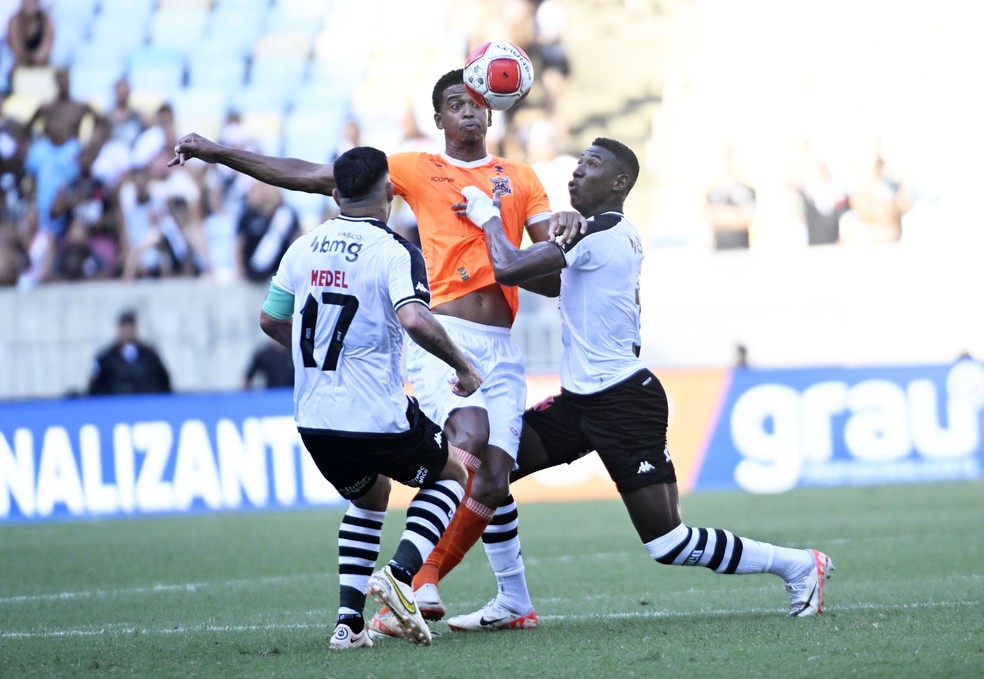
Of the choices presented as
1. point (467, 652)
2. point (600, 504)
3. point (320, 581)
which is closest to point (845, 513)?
point (600, 504)

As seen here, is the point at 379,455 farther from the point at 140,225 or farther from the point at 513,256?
the point at 140,225

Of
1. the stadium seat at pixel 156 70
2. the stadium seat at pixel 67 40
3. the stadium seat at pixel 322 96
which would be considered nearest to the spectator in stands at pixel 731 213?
the stadium seat at pixel 322 96

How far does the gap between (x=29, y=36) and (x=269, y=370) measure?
715 cm

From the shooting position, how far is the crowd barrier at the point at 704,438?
14.6 meters

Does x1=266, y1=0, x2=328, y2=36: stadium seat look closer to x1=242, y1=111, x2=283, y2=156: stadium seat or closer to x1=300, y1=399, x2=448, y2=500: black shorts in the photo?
x1=242, y1=111, x2=283, y2=156: stadium seat

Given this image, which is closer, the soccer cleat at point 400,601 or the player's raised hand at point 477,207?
the soccer cleat at point 400,601

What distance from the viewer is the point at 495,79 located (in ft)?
22.4

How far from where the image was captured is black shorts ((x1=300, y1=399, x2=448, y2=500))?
18.9ft

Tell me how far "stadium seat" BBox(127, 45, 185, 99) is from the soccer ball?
549 inches

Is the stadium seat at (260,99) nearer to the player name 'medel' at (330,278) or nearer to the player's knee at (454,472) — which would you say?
the player's knee at (454,472)

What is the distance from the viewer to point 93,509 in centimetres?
1452

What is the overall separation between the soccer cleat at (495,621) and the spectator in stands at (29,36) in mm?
15529

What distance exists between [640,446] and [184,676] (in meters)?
2.27

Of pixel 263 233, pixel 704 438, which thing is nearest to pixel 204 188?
pixel 263 233
